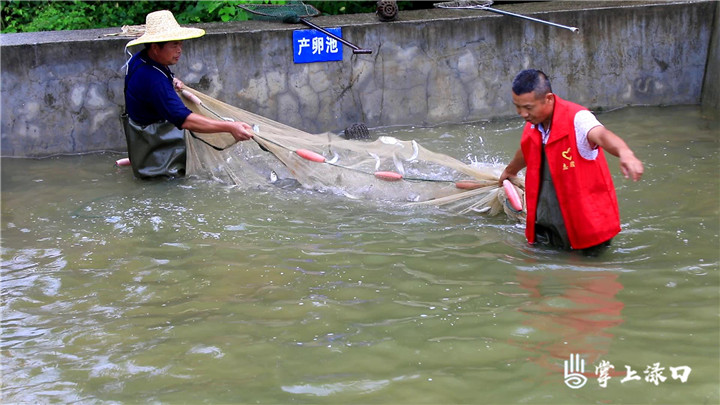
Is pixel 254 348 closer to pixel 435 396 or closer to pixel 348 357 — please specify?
pixel 348 357

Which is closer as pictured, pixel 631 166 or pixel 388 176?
pixel 631 166

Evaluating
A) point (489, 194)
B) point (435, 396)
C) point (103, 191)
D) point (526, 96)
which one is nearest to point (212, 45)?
point (103, 191)

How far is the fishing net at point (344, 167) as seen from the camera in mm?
Result: 6223

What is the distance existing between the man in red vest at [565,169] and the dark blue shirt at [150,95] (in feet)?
10.4

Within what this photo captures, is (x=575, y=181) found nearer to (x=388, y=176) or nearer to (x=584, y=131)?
(x=584, y=131)

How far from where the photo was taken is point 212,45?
8.68 meters

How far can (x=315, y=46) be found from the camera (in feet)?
29.2

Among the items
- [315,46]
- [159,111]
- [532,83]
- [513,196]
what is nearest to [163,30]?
[159,111]

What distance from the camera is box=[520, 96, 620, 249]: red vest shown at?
501cm

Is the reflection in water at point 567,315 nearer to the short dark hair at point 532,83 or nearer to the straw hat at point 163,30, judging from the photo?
the short dark hair at point 532,83

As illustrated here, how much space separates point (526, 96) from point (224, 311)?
7.37 ft

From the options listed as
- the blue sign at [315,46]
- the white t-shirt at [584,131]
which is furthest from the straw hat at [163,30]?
the white t-shirt at [584,131]

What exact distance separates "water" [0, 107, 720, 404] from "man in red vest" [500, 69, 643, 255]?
0.76 feet

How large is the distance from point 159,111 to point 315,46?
2.41m
